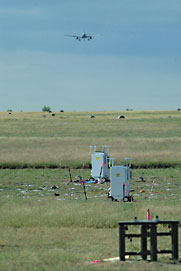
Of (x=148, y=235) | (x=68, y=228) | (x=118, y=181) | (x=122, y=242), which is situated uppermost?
(x=118, y=181)

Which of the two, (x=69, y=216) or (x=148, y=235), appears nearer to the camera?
(x=148, y=235)

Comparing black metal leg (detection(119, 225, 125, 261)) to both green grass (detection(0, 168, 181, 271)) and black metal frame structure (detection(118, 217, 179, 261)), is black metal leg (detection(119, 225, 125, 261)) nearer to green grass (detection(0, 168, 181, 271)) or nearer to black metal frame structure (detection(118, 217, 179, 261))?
black metal frame structure (detection(118, 217, 179, 261))

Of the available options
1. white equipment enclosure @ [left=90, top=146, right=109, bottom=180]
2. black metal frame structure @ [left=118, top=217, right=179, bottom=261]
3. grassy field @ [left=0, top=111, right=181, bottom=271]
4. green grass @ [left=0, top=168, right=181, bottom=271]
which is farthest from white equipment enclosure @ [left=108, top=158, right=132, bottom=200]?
black metal frame structure @ [left=118, top=217, right=179, bottom=261]

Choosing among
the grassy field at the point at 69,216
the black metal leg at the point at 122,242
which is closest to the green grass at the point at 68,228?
the grassy field at the point at 69,216

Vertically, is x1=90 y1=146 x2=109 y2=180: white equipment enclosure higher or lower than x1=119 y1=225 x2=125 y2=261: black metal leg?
higher

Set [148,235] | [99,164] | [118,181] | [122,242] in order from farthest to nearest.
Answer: [99,164], [118,181], [122,242], [148,235]

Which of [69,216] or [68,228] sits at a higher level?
[69,216]

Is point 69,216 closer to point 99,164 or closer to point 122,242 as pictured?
point 122,242

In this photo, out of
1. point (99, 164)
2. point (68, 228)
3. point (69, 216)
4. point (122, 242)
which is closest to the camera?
point (122, 242)

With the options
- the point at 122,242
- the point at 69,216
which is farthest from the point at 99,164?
the point at 122,242

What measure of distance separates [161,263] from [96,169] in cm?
2141

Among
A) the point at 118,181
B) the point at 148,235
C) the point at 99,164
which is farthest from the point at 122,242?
the point at 99,164

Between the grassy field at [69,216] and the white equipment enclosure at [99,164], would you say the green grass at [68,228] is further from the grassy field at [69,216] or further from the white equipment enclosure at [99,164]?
the white equipment enclosure at [99,164]

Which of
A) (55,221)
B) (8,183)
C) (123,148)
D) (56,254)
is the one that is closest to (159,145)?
(123,148)
